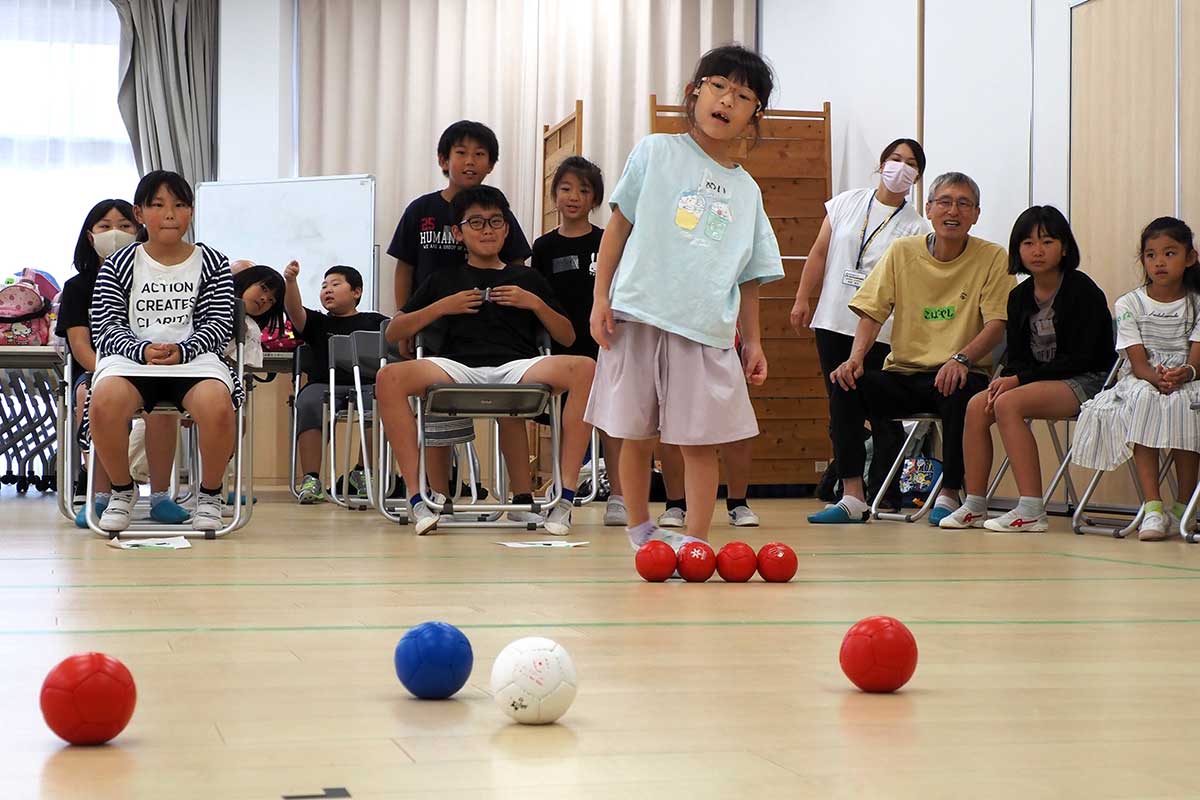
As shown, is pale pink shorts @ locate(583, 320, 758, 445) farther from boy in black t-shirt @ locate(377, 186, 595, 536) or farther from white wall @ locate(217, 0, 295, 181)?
white wall @ locate(217, 0, 295, 181)

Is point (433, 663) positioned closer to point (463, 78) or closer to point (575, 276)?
point (575, 276)

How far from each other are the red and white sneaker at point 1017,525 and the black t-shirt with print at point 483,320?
4.69 ft

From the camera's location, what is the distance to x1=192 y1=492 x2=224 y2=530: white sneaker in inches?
137

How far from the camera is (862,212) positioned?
4.92 metres

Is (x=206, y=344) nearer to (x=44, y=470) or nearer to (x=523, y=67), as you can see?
(x=44, y=470)

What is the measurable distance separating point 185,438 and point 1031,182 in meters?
3.41

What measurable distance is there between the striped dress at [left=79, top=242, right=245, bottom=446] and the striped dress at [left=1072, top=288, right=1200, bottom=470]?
2396mm

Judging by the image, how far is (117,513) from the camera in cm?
343

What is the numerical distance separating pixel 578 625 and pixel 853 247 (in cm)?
328

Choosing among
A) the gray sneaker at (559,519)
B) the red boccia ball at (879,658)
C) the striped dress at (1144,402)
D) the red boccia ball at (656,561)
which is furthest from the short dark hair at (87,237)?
the red boccia ball at (879,658)

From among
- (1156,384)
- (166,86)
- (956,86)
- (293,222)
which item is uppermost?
(166,86)

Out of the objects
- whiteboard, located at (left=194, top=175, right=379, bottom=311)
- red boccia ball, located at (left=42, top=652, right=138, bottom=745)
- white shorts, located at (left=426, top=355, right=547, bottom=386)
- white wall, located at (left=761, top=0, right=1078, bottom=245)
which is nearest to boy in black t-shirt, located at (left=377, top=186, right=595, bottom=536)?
white shorts, located at (left=426, top=355, right=547, bottom=386)

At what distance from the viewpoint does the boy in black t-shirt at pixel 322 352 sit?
5.80m

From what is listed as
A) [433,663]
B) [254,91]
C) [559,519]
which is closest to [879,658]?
[433,663]
